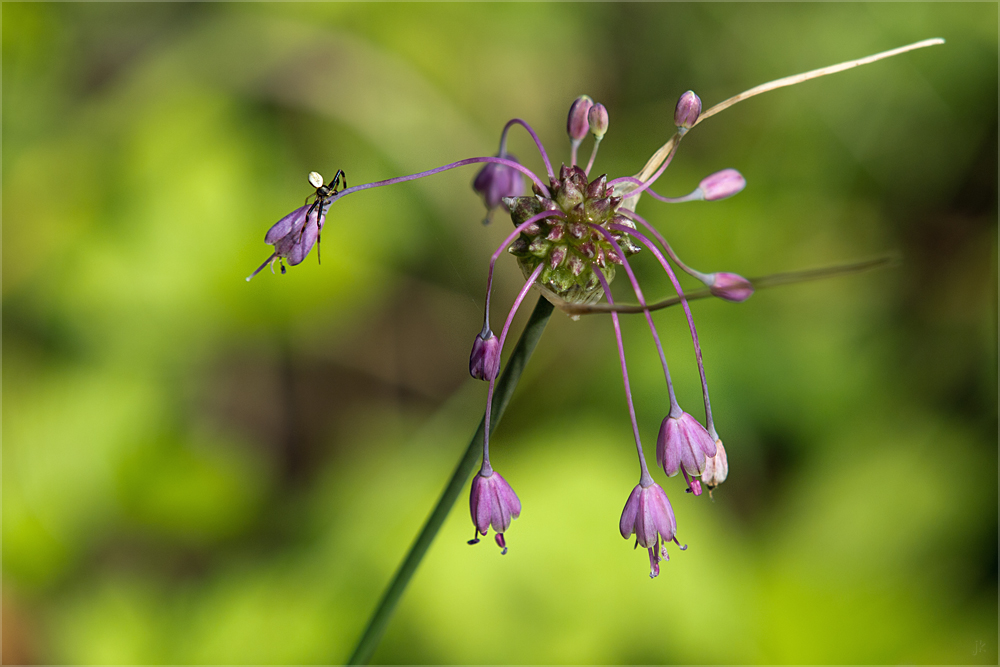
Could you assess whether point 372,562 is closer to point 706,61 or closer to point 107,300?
point 107,300

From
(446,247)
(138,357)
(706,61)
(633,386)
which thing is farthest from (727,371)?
(138,357)

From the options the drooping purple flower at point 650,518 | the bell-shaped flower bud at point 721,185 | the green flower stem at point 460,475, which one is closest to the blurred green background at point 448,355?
the green flower stem at point 460,475

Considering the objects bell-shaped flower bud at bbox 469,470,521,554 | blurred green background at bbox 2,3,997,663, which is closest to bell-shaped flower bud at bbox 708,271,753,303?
bell-shaped flower bud at bbox 469,470,521,554

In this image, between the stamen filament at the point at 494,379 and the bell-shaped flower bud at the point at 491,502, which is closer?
the stamen filament at the point at 494,379

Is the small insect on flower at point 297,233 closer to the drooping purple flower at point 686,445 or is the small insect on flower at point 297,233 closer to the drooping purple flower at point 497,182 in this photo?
the drooping purple flower at point 497,182

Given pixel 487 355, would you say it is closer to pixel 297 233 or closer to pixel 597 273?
pixel 597 273

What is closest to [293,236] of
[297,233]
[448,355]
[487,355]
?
[297,233]

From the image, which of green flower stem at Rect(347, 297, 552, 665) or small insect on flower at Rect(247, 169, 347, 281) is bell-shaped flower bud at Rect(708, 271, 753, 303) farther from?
small insect on flower at Rect(247, 169, 347, 281)
